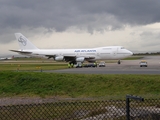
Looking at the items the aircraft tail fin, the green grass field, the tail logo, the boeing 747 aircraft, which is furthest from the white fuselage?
the green grass field

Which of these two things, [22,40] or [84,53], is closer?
[84,53]

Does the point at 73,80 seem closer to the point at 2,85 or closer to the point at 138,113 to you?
the point at 2,85

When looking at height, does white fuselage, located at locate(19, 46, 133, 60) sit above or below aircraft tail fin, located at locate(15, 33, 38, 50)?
below

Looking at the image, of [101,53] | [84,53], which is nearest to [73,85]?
[101,53]

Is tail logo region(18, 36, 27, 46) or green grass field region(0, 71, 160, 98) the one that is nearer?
green grass field region(0, 71, 160, 98)

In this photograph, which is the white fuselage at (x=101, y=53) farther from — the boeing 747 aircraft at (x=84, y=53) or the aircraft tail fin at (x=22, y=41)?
the aircraft tail fin at (x=22, y=41)

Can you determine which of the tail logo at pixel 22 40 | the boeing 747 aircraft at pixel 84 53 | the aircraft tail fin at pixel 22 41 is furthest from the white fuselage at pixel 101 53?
the tail logo at pixel 22 40

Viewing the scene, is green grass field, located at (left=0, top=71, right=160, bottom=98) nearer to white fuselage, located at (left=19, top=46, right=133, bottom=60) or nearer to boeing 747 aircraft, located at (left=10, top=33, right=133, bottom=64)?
boeing 747 aircraft, located at (left=10, top=33, right=133, bottom=64)

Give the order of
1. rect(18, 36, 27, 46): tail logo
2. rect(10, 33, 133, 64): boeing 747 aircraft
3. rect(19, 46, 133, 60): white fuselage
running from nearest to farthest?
rect(19, 46, 133, 60): white fuselage, rect(10, 33, 133, 64): boeing 747 aircraft, rect(18, 36, 27, 46): tail logo

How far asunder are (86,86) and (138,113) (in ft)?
33.0

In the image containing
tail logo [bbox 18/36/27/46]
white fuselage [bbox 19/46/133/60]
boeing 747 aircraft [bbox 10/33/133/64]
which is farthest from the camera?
tail logo [bbox 18/36/27/46]

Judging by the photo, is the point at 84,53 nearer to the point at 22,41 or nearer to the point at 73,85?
the point at 22,41

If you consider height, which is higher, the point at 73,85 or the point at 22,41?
the point at 22,41

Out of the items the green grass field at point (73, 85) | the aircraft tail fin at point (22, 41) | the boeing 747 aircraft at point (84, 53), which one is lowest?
the green grass field at point (73, 85)
